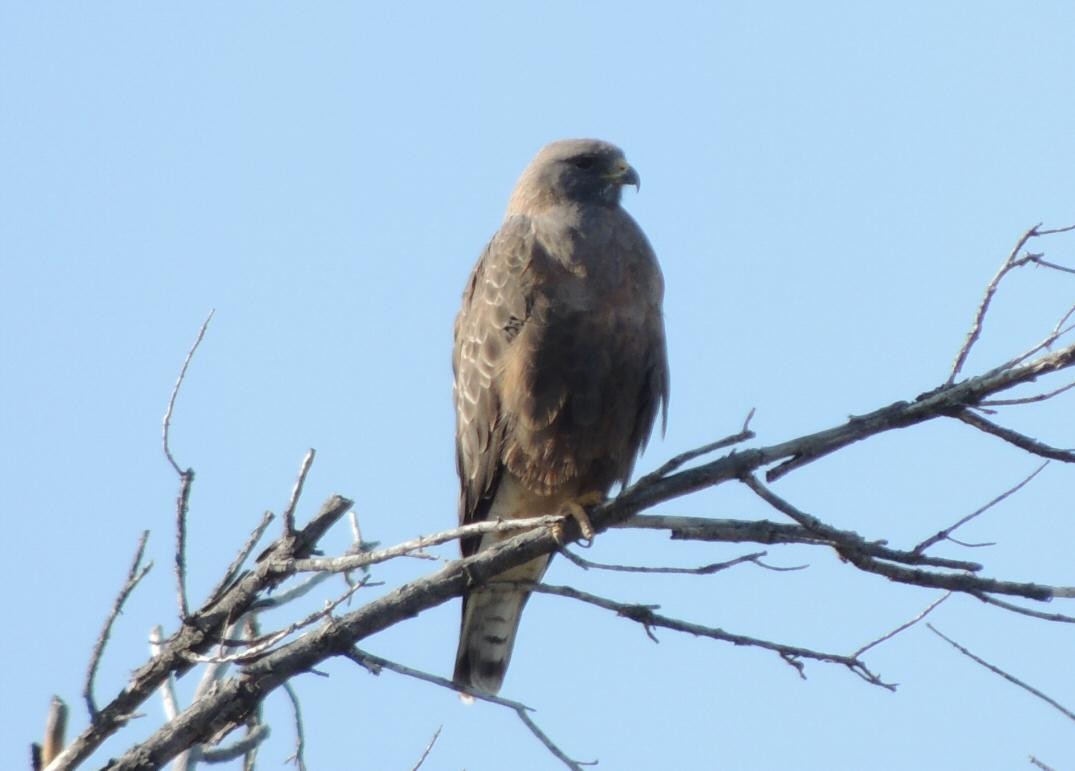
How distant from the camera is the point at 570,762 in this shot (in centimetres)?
367

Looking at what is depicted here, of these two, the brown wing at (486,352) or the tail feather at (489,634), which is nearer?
the brown wing at (486,352)

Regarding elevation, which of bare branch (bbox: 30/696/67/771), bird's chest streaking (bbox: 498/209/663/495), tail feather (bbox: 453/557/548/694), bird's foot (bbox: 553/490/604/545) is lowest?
bare branch (bbox: 30/696/67/771)

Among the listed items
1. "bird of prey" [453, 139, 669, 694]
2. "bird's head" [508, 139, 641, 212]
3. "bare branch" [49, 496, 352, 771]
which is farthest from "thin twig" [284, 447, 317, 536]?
"bird's head" [508, 139, 641, 212]

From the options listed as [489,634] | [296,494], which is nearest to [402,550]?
[296,494]

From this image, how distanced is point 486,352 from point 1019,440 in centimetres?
222

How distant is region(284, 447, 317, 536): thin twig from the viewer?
12.2 feet

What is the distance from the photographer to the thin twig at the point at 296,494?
3719 millimetres

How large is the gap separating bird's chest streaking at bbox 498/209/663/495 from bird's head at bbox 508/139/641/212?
623 millimetres

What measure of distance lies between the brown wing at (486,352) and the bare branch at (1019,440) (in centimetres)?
193

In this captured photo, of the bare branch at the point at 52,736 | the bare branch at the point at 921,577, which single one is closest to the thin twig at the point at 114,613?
the bare branch at the point at 52,736

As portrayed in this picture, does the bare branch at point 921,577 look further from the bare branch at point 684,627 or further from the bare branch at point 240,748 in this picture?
the bare branch at point 240,748

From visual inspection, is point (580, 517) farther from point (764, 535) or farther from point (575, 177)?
point (575, 177)

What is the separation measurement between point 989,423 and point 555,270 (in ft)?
6.62

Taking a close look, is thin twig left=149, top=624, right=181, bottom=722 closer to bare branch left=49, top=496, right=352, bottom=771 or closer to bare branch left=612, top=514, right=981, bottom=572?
bare branch left=49, top=496, right=352, bottom=771
